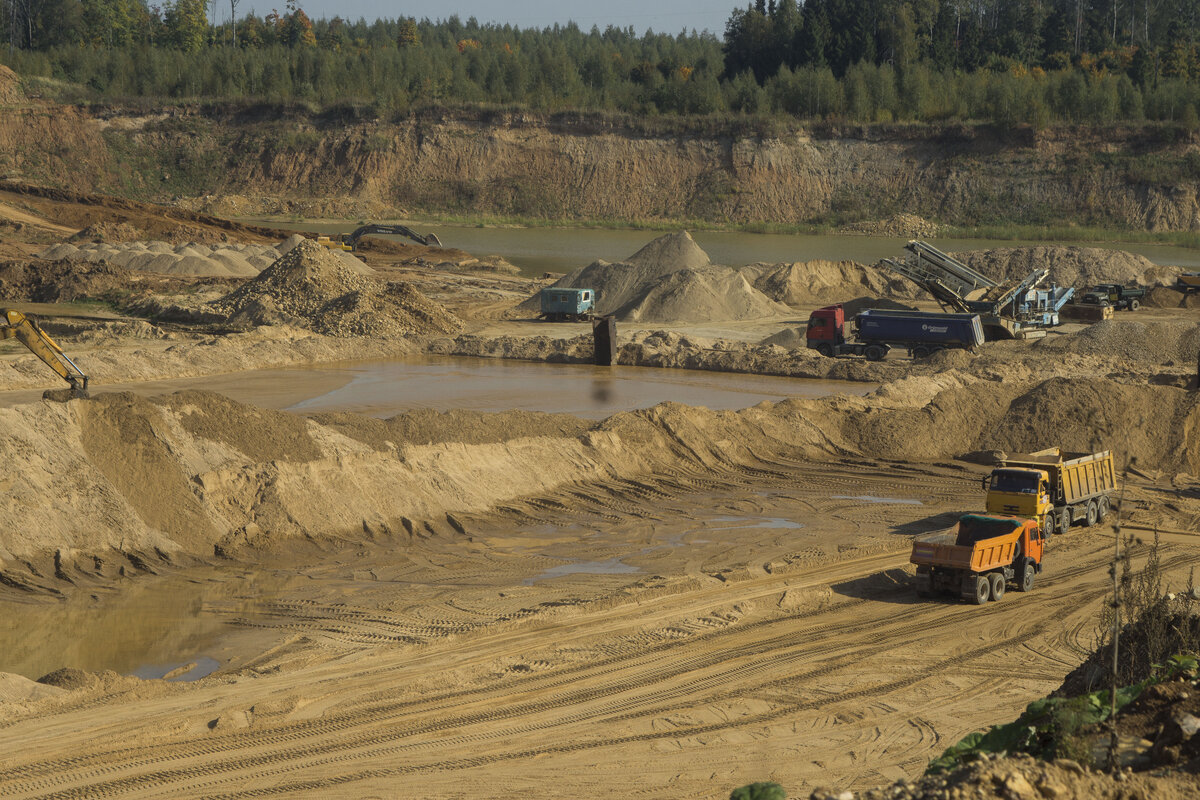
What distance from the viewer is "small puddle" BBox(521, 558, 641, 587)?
653 inches

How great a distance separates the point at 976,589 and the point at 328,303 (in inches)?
1129

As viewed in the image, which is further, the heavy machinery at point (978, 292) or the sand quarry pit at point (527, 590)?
the heavy machinery at point (978, 292)

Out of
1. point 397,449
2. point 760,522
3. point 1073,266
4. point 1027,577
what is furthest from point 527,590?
point 1073,266

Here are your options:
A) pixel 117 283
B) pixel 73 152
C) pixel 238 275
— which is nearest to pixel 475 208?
pixel 73 152

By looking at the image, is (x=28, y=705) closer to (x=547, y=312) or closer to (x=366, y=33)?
(x=547, y=312)

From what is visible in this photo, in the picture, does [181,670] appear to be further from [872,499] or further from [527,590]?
[872,499]

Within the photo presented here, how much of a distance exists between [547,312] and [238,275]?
15862 millimetres

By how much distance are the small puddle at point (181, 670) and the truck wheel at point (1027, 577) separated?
1034 centimetres

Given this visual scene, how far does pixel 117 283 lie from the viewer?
4469 cm

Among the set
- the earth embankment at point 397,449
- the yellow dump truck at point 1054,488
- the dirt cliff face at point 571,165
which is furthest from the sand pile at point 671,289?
the dirt cliff face at point 571,165

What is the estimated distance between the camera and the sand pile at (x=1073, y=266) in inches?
2002

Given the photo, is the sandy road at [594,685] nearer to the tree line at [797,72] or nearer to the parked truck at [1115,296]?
the parked truck at [1115,296]

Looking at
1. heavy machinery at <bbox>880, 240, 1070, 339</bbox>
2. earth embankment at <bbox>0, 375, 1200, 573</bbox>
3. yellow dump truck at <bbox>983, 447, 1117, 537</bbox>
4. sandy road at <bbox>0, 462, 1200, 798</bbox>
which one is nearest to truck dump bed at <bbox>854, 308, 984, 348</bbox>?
heavy machinery at <bbox>880, 240, 1070, 339</bbox>

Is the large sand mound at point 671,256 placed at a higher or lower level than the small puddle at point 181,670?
higher
